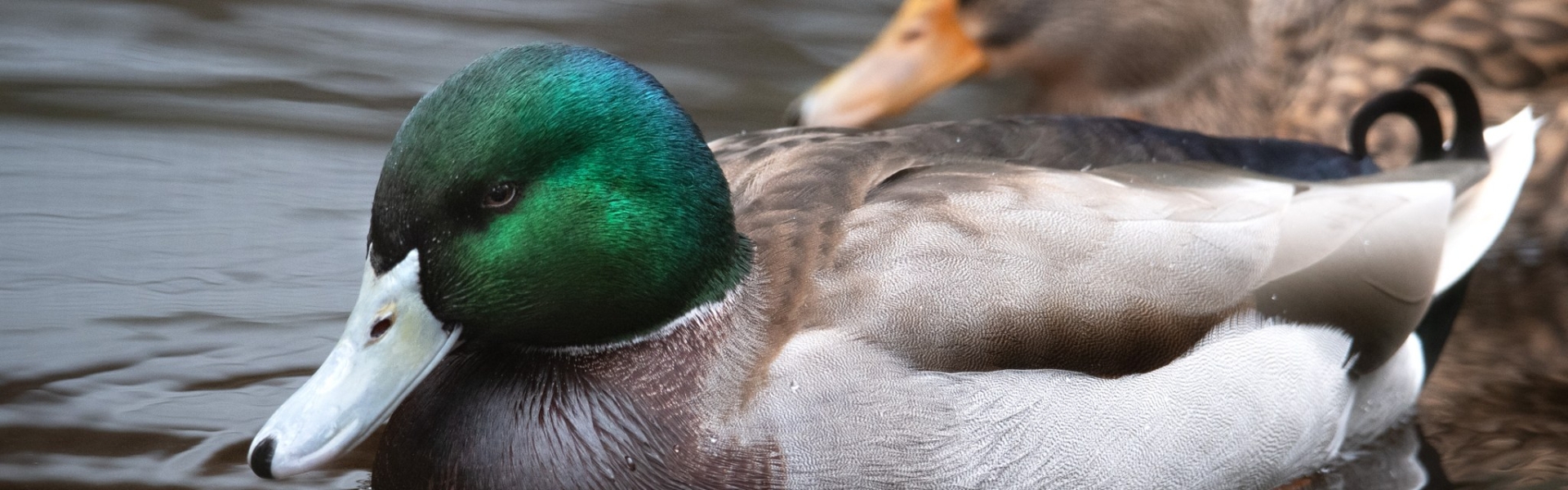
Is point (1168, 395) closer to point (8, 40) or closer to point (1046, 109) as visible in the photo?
point (1046, 109)

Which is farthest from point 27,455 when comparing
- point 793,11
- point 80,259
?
point 793,11

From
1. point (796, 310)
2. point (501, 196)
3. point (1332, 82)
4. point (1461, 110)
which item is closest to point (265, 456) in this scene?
point (501, 196)

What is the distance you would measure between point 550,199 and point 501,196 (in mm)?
87

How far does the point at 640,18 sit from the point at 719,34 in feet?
1.05

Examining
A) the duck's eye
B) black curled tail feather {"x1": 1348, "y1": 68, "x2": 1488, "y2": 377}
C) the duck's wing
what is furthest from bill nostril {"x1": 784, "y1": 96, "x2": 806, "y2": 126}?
the duck's eye

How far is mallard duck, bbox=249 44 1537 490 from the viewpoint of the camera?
3.22 meters

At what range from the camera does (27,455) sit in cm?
401

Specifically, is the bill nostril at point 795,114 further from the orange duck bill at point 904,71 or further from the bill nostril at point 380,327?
the bill nostril at point 380,327

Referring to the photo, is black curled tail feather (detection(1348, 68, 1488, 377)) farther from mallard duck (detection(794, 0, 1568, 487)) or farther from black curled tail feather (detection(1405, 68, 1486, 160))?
mallard duck (detection(794, 0, 1568, 487))

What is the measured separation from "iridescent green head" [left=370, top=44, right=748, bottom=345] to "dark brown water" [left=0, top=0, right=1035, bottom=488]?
3.22 feet

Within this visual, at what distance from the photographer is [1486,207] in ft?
14.6

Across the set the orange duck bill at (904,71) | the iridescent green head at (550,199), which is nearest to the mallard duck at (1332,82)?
the orange duck bill at (904,71)

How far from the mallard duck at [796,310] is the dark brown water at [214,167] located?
892mm

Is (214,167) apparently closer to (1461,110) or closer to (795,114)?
(795,114)
